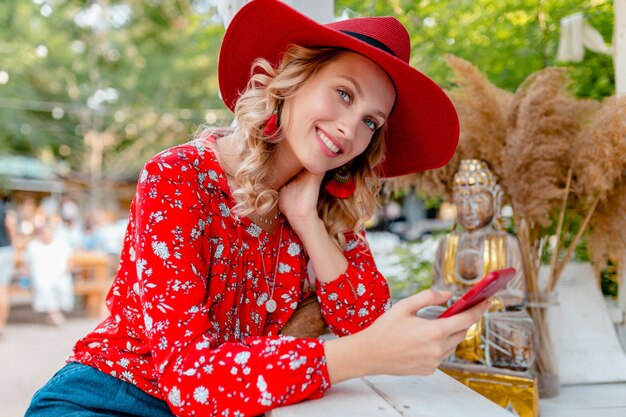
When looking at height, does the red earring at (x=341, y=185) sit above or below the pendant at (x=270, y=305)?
above

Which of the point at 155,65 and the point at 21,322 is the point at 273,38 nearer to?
the point at 21,322

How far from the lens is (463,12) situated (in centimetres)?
331

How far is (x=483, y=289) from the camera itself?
3.50 feet

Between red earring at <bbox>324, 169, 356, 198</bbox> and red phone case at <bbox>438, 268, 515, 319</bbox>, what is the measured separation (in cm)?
65

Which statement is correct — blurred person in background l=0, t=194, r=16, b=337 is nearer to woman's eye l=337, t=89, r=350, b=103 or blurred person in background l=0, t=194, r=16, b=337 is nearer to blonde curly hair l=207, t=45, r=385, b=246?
blonde curly hair l=207, t=45, r=385, b=246

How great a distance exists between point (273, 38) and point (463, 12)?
2116 millimetres

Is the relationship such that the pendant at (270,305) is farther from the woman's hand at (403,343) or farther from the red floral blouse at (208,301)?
the woman's hand at (403,343)

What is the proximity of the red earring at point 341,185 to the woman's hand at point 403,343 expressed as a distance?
615 mm

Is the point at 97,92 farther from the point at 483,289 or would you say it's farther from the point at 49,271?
the point at 483,289

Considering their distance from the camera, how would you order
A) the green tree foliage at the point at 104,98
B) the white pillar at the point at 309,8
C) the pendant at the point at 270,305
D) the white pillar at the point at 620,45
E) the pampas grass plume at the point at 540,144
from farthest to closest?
the green tree foliage at the point at 104,98, the white pillar at the point at 620,45, the white pillar at the point at 309,8, the pampas grass plume at the point at 540,144, the pendant at the point at 270,305

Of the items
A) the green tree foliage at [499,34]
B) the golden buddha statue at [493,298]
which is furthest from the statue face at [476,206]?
the green tree foliage at [499,34]

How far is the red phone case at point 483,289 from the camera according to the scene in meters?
1.04

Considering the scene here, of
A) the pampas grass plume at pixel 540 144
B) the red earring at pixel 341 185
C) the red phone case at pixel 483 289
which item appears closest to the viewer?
the red phone case at pixel 483 289

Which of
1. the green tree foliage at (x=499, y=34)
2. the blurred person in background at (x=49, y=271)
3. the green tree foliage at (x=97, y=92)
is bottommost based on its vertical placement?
the blurred person in background at (x=49, y=271)
